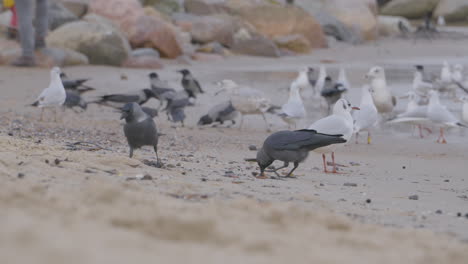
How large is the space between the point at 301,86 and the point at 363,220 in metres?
12.5

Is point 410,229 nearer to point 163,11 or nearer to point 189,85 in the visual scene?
point 189,85

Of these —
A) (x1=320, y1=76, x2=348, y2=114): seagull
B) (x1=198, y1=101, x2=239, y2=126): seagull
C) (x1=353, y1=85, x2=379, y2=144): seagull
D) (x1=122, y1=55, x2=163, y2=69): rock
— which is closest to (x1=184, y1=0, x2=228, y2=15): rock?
(x1=122, y1=55, x2=163, y2=69): rock

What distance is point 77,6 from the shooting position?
86.3 feet

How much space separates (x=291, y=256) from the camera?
136 inches

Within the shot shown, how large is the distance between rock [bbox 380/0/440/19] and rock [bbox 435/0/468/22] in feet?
3.91

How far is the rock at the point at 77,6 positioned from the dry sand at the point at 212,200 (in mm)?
14192

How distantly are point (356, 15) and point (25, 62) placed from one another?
23.6 m

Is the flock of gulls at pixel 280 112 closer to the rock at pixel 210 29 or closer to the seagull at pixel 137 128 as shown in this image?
the seagull at pixel 137 128

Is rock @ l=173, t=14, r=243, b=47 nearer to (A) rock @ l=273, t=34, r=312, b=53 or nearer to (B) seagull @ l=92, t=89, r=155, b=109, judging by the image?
(A) rock @ l=273, t=34, r=312, b=53

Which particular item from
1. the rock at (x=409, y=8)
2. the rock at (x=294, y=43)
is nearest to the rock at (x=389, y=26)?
the rock at (x=409, y=8)

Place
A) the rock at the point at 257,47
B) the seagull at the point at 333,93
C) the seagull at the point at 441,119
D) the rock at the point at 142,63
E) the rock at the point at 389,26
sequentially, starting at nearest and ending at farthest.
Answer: the seagull at the point at 441,119
the seagull at the point at 333,93
the rock at the point at 142,63
the rock at the point at 257,47
the rock at the point at 389,26

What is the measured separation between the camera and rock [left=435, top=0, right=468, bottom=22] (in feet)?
140

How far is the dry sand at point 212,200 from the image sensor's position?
3375mm

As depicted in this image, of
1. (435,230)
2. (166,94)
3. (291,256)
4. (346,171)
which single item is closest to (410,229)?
(435,230)
